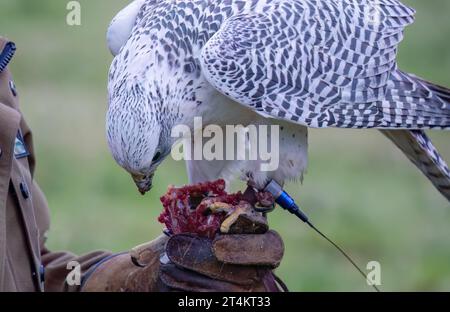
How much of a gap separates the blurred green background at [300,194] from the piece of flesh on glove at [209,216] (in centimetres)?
340

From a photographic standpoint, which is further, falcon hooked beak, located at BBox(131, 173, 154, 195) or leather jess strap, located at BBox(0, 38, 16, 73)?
falcon hooked beak, located at BBox(131, 173, 154, 195)

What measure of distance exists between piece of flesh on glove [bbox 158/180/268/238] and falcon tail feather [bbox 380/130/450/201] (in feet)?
3.79

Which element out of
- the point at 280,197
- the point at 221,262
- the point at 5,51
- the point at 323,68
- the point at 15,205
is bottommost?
the point at 221,262

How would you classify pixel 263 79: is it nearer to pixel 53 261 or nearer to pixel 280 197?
pixel 280 197

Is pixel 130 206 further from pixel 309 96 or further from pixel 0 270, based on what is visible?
pixel 0 270

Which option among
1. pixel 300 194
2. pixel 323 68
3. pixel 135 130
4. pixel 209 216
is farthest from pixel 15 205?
pixel 300 194

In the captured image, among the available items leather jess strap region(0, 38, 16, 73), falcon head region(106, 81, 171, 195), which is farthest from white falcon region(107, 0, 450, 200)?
leather jess strap region(0, 38, 16, 73)

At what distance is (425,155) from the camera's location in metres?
5.91

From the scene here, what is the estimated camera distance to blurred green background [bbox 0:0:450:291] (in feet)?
29.9

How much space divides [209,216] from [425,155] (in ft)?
4.45

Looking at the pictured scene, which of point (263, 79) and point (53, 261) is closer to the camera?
point (53, 261)

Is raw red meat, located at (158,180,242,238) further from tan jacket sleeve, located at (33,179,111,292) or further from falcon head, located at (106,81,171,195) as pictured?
tan jacket sleeve, located at (33,179,111,292)

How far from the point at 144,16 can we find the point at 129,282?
1362mm

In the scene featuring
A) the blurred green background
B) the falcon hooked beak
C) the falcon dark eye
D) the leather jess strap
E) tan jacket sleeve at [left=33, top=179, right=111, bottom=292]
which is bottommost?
the blurred green background
